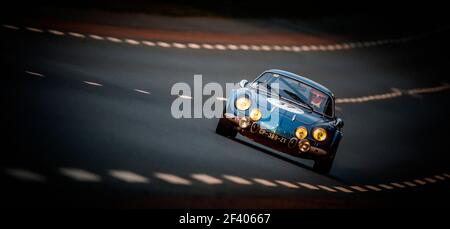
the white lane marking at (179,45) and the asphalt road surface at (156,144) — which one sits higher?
the white lane marking at (179,45)

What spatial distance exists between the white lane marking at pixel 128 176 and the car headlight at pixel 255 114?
10.1ft

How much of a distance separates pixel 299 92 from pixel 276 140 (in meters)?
1.54

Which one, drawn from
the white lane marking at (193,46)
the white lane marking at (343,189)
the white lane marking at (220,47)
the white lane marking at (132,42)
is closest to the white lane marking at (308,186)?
the white lane marking at (343,189)

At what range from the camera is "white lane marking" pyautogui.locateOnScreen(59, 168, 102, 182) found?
7.82 metres

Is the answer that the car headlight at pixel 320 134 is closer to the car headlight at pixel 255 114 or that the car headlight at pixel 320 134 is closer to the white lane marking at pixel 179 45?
the car headlight at pixel 255 114

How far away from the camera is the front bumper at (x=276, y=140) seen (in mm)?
11094

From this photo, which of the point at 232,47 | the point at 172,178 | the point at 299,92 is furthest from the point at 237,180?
the point at 232,47

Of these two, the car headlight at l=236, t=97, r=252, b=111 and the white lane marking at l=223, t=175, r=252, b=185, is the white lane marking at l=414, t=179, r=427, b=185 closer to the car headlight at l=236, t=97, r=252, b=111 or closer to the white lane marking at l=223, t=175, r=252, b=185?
the car headlight at l=236, t=97, r=252, b=111

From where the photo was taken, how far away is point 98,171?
8.23 meters

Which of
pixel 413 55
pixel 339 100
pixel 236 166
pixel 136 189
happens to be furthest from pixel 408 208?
pixel 413 55

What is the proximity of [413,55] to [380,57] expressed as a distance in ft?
11.4

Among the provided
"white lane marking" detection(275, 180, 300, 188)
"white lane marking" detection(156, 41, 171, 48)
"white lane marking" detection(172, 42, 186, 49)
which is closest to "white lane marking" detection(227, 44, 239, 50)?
"white lane marking" detection(172, 42, 186, 49)

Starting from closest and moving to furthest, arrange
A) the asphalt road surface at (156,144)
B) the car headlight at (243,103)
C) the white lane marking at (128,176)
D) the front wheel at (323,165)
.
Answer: the asphalt road surface at (156,144), the white lane marking at (128,176), the car headlight at (243,103), the front wheel at (323,165)
